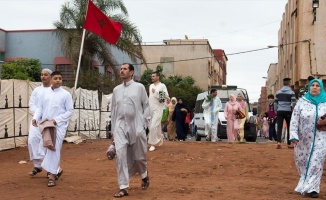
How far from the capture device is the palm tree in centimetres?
2744

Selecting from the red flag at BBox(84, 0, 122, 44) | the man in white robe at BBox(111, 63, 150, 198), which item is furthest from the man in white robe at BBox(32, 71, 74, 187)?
the red flag at BBox(84, 0, 122, 44)

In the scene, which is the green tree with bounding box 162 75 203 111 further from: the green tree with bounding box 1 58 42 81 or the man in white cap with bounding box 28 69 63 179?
the man in white cap with bounding box 28 69 63 179

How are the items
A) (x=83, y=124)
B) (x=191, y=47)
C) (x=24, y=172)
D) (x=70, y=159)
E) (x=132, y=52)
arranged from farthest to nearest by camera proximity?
(x=191, y=47)
(x=132, y=52)
(x=83, y=124)
(x=70, y=159)
(x=24, y=172)

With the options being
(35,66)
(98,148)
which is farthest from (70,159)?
(35,66)

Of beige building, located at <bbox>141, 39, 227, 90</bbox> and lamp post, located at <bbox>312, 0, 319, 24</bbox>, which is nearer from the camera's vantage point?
lamp post, located at <bbox>312, 0, 319, 24</bbox>

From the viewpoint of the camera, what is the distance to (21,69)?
29156 mm

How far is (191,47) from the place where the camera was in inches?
2368

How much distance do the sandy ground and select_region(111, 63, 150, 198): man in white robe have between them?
457mm

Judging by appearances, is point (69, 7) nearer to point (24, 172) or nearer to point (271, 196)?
point (24, 172)

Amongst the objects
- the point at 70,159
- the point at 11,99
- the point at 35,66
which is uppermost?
the point at 35,66

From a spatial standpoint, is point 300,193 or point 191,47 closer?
point 300,193

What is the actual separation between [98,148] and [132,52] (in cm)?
1350

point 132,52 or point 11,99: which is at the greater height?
point 132,52

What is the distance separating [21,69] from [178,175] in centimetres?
2133
